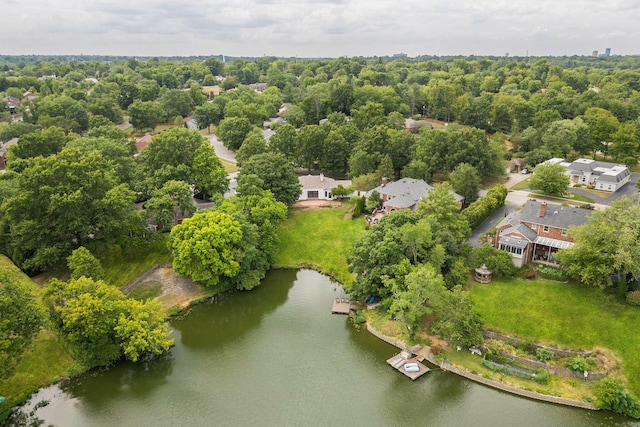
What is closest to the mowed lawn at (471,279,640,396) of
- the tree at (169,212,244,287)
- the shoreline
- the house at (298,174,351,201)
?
the shoreline


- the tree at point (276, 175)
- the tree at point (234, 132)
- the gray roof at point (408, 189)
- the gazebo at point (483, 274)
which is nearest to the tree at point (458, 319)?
the gazebo at point (483, 274)

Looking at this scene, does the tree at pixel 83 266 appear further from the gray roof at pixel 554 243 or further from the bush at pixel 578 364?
the gray roof at pixel 554 243

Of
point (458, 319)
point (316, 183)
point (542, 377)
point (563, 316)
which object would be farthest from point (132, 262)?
point (563, 316)

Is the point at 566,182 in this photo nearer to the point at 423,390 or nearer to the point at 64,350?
the point at 423,390

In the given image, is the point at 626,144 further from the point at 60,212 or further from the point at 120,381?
the point at 60,212

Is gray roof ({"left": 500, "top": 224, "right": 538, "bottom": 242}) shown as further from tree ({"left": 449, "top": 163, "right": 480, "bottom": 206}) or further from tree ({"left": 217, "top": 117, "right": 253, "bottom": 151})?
tree ({"left": 217, "top": 117, "right": 253, "bottom": 151})

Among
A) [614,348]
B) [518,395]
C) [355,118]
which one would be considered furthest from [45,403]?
[355,118]
